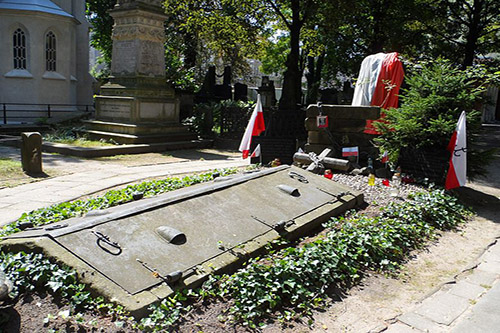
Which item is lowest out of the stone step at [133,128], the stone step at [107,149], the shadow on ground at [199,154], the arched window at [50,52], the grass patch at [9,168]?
the shadow on ground at [199,154]

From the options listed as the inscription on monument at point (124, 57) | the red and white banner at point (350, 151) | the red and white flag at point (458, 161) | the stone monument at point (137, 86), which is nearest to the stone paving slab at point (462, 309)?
the red and white flag at point (458, 161)

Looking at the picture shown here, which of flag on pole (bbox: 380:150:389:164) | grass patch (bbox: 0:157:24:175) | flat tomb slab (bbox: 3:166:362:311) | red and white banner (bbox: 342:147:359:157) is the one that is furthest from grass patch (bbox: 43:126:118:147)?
flat tomb slab (bbox: 3:166:362:311)

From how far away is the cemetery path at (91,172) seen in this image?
6714 mm

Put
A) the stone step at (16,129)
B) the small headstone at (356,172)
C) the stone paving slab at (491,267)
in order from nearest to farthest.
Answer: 1. the stone paving slab at (491,267)
2. the small headstone at (356,172)
3. the stone step at (16,129)

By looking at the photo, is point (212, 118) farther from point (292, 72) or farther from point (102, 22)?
point (102, 22)

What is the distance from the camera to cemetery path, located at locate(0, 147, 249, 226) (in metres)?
6.71

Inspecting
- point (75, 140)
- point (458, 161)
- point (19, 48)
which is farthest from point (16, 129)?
point (458, 161)

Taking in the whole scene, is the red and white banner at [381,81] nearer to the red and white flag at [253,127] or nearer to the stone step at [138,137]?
the red and white flag at [253,127]

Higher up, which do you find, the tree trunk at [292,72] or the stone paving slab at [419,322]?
the tree trunk at [292,72]

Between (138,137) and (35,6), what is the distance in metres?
13.2

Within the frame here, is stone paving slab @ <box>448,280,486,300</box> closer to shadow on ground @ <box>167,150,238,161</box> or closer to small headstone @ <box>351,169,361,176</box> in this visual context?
small headstone @ <box>351,169,361,176</box>

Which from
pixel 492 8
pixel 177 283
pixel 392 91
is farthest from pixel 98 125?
pixel 492 8

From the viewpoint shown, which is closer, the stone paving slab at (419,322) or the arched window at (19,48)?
the stone paving slab at (419,322)

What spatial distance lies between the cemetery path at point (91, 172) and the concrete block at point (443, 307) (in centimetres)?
491
